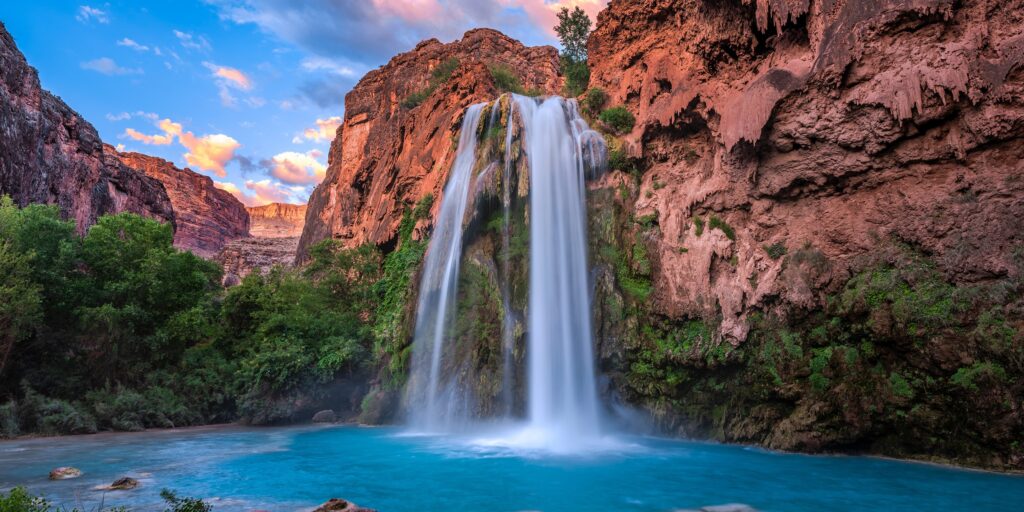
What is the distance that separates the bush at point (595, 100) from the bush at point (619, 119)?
1285 millimetres

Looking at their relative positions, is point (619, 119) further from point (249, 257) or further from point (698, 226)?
point (249, 257)

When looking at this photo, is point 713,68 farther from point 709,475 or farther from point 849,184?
point 709,475

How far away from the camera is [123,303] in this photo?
20.0m

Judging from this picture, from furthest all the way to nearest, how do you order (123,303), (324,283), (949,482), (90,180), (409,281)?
(90,180)
(324,283)
(409,281)
(123,303)
(949,482)

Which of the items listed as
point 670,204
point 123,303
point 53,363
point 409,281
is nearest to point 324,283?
point 409,281

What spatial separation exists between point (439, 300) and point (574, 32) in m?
22.6

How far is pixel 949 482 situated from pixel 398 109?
45.7 meters

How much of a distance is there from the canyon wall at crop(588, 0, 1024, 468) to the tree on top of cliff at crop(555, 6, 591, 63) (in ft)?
52.9

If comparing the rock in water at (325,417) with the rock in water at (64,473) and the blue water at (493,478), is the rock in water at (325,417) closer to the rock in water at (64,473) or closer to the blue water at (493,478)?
the blue water at (493,478)

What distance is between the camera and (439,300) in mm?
18859

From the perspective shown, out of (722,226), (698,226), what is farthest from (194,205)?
(722,226)

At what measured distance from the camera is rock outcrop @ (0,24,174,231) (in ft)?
97.8

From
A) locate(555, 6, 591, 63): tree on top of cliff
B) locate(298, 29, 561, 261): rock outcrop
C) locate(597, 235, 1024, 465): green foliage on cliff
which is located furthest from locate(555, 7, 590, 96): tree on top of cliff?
locate(597, 235, 1024, 465): green foliage on cliff

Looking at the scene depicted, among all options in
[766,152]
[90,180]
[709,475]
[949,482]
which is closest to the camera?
[949,482]
